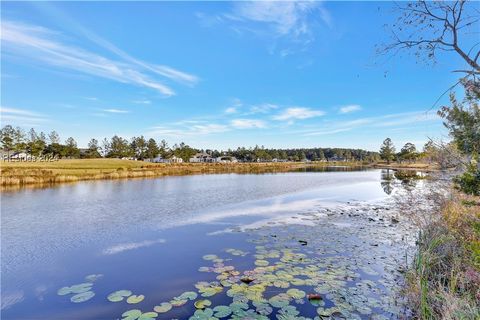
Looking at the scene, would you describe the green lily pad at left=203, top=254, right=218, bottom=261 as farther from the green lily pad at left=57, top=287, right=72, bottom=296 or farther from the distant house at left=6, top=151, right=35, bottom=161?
the distant house at left=6, top=151, right=35, bottom=161

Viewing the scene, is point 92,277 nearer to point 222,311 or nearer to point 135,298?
point 135,298

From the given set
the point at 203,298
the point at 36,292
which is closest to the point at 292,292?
the point at 203,298

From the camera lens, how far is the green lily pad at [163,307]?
5434mm

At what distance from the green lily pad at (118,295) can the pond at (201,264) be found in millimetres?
27

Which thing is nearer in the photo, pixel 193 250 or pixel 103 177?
pixel 193 250

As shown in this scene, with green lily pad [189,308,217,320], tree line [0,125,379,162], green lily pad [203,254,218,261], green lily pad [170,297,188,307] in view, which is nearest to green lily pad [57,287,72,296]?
green lily pad [170,297,188,307]

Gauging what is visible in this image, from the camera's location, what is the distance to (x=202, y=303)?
5656mm

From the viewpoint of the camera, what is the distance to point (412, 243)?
9977 millimetres

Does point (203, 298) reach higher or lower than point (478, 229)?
lower

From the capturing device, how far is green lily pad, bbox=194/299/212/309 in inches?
219

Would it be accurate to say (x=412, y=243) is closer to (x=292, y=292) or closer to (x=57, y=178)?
(x=292, y=292)

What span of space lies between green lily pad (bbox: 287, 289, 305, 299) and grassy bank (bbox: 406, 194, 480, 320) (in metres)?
2.09

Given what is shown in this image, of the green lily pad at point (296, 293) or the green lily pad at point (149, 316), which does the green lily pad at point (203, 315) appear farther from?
the green lily pad at point (296, 293)

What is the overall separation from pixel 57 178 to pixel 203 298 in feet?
110
